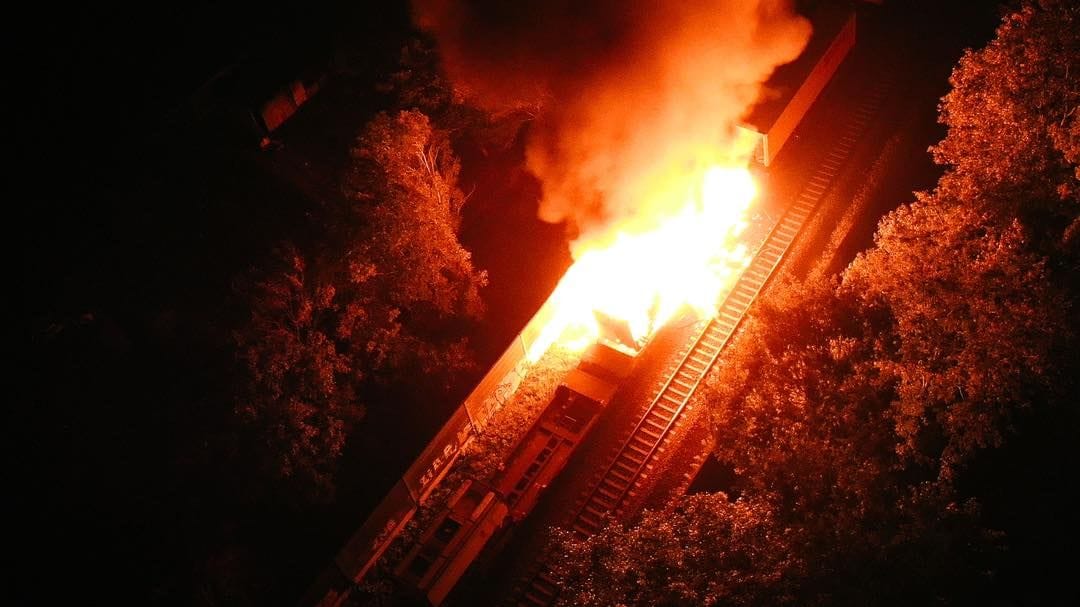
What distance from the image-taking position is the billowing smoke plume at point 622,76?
24.4 m

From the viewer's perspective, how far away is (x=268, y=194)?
2347 centimetres

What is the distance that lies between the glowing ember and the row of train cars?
1366mm

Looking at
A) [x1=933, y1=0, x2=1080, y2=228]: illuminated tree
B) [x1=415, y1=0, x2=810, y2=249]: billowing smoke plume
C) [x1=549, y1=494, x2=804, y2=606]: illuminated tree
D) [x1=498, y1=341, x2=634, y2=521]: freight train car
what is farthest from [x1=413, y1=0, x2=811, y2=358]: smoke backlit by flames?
[x1=549, y1=494, x2=804, y2=606]: illuminated tree

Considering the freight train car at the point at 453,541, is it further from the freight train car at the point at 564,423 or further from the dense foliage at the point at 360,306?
the dense foliage at the point at 360,306

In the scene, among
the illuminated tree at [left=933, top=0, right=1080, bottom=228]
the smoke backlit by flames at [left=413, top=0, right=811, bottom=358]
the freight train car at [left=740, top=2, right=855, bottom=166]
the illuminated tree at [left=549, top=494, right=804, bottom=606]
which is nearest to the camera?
the illuminated tree at [left=549, top=494, right=804, bottom=606]

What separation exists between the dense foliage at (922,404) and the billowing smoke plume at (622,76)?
6.69 meters

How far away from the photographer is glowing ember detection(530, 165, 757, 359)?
69.2ft

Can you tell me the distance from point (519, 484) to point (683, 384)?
493 cm

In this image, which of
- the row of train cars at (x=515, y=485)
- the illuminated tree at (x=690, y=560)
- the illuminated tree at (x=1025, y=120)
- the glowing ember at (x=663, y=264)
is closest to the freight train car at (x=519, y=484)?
the row of train cars at (x=515, y=485)

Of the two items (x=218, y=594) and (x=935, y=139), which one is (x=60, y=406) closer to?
(x=218, y=594)

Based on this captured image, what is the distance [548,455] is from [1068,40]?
15587 mm

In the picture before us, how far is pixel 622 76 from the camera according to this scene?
83.7ft

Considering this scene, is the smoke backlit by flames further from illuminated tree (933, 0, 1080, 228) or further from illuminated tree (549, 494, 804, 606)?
illuminated tree (549, 494, 804, 606)

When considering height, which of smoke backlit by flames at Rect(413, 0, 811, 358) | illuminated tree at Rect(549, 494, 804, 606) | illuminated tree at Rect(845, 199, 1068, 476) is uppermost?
smoke backlit by flames at Rect(413, 0, 811, 358)
